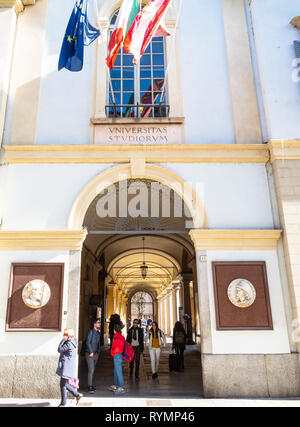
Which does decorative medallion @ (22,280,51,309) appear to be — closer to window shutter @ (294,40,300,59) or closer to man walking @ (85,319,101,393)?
man walking @ (85,319,101,393)

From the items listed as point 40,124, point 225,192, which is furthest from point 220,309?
point 40,124

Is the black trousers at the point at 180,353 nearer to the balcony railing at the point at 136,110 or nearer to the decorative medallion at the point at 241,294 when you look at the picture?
the decorative medallion at the point at 241,294

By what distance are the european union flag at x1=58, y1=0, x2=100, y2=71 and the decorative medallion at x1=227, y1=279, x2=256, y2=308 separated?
6039 mm

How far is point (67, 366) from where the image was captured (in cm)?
616

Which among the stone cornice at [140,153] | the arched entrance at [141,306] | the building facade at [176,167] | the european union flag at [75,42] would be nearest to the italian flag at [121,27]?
the european union flag at [75,42]

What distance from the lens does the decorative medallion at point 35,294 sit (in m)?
7.33

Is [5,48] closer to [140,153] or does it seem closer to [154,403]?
[140,153]

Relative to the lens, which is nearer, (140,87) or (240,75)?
(240,75)

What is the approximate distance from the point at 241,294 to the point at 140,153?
4.03 m

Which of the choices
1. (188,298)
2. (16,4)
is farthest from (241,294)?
(188,298)

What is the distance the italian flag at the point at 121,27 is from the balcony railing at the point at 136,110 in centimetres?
151
